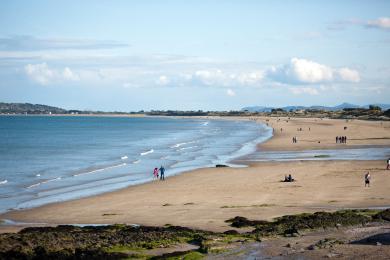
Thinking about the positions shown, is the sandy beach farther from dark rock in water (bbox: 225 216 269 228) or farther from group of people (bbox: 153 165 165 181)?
group of people (bbox: 153 165 165 181)

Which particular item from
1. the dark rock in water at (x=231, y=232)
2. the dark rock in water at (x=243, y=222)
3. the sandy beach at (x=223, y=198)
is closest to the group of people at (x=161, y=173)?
the sandy beach at (x=223, y=198)

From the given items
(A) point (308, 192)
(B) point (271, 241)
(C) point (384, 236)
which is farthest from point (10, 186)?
(C) point (384, 236)

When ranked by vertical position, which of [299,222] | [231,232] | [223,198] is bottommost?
[223,198]

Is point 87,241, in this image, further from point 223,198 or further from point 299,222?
point 223,198

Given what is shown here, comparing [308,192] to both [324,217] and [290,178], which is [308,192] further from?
[324,217]

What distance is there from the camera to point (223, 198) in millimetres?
30766

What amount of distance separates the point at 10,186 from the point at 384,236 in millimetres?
29065

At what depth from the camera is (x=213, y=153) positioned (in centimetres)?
6581

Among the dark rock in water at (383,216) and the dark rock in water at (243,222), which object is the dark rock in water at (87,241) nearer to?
the dark rock in water at (243,222)

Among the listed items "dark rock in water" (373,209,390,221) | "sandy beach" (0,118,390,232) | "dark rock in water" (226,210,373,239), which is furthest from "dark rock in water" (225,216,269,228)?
"dark rock in water" (373,209,390,221)

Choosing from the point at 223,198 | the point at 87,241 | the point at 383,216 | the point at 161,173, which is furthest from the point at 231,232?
the point at 161,173

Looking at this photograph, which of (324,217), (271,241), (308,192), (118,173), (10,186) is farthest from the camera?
(118,173)

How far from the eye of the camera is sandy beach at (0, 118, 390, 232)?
83.6ft

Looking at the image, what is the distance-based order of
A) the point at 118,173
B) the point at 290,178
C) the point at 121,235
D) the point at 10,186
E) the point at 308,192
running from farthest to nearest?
the point at 118,173 < the point at 10,186 < the point at 290,178 < the point at 308,192 < the point at 121,235
